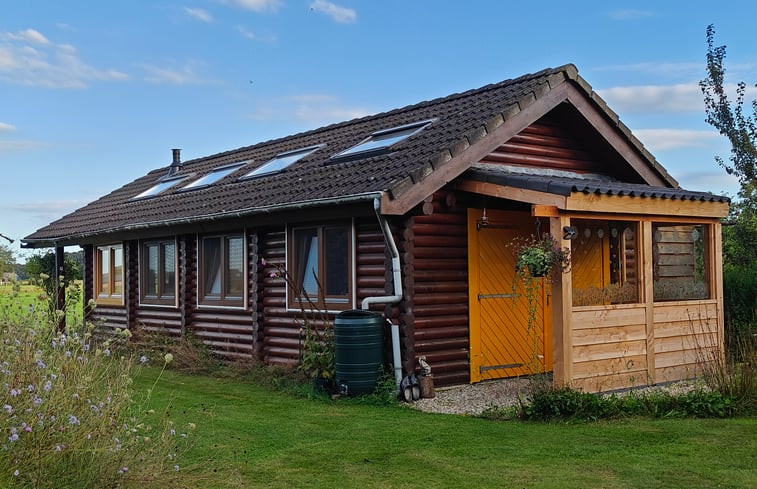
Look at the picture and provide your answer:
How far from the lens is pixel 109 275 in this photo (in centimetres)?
1827

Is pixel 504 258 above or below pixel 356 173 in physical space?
below

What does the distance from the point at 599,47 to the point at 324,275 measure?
17.6ft

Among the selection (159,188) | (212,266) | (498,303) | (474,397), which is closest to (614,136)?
(498,303)

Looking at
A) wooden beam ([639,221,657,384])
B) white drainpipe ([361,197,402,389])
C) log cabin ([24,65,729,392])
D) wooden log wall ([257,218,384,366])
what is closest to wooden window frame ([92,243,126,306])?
log cabin ([24,65,729,392])

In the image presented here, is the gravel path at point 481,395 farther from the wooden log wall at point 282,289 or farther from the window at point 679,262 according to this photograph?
the wooden log wall at point 282,289

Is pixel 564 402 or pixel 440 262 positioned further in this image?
pixel 440 262

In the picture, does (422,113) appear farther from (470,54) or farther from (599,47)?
(599,47)

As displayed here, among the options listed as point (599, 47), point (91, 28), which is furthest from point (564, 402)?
point (91, 28)

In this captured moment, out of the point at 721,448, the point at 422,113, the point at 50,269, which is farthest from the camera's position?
the point at 50,269

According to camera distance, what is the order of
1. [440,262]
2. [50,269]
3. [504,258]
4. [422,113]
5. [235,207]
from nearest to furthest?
[440,262] < [504,258] < [235,207] < [422,113] < [50,269]

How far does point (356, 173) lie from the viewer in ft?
36.9

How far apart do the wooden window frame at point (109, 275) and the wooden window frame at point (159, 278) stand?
0.76 meters

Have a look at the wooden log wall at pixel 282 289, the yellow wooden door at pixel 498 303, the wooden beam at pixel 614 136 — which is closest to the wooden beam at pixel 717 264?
the wooden beam at pixel 614 136

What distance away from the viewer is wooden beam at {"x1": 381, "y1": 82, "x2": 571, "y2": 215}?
32.1ft
